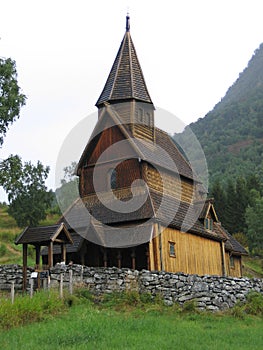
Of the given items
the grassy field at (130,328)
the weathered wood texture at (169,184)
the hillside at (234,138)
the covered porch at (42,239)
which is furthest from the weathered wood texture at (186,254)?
the hillside at (234,138)

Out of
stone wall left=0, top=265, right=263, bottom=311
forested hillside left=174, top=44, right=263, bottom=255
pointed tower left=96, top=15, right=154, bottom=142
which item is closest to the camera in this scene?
stone wall left=0, top=265, right=263, bottom=311

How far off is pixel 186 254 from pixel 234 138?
10162 centimetres

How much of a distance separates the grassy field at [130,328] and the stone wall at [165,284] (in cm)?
75

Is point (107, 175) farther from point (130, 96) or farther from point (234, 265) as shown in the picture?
point (234, 265)

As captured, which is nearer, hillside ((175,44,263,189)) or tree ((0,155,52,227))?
tree ((0,155,52,227))

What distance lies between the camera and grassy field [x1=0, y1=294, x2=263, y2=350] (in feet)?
47.7

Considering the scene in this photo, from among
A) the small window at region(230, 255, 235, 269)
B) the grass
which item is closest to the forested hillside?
the grass

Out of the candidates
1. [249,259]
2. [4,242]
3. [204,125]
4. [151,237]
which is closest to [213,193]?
[249,259]

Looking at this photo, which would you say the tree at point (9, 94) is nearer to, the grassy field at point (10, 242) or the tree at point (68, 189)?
the grassy field at point (10, 242)

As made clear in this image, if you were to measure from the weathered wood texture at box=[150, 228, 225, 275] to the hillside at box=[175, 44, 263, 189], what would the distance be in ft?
209

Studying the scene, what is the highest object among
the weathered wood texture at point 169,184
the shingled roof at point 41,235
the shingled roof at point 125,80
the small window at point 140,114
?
the shingled roof at point 125,80

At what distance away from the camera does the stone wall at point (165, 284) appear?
2111cm

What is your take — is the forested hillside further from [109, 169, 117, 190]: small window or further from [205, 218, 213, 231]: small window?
[109, 169, 117, 190]: small window

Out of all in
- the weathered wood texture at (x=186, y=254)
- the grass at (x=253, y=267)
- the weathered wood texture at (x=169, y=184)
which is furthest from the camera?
the grass at (x=253, y=267)
